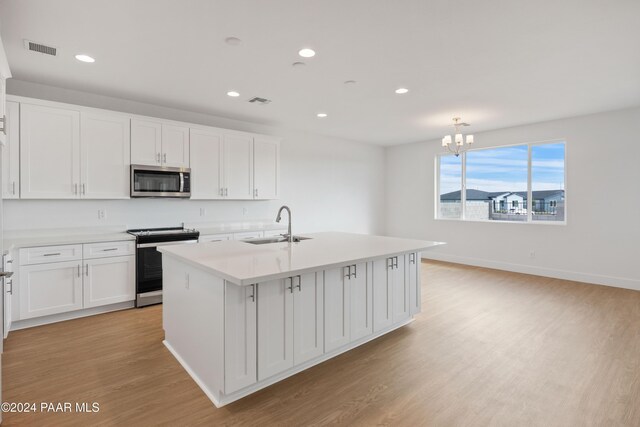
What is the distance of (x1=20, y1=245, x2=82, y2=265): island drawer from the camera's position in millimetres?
3243

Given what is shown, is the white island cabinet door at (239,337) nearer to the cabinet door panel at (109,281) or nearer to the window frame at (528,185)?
the cabinet door panel at (109,281)

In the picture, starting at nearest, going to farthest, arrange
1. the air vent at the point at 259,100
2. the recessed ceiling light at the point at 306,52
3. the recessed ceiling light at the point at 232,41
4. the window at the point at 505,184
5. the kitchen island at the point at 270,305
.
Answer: the kitchen island at the point at 270,305
the recessed ceiling light at the point at 232,41
the recessed ceiling light at the point at 306,52
the air vent at the point at 259,100
the window at the point at 505,184

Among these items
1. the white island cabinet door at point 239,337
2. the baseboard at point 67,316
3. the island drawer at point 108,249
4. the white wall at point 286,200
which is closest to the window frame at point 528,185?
the white wall at point 286,200

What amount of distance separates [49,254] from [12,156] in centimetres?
105

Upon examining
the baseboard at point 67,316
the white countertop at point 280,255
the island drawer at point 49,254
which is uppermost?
the white countertop at point 280,255

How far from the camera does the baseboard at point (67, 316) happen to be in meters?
3.29

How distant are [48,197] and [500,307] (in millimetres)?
5266

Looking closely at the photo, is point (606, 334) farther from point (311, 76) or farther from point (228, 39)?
point (228, 39)

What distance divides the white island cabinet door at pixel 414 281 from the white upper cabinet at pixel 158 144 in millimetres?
3215

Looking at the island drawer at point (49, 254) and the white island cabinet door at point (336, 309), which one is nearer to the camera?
the white island cabinet door at point (336, 309)

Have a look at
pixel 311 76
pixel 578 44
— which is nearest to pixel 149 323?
pixel 311 76

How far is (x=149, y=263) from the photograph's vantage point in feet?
13.0

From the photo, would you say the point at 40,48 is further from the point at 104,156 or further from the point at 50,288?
the point at 50,288

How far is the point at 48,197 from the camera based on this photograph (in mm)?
3533
